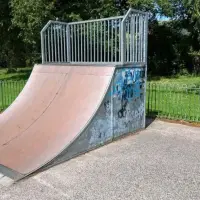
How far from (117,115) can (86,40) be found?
8.64 ft

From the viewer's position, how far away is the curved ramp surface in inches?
189

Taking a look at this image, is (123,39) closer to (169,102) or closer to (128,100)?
(128,100)

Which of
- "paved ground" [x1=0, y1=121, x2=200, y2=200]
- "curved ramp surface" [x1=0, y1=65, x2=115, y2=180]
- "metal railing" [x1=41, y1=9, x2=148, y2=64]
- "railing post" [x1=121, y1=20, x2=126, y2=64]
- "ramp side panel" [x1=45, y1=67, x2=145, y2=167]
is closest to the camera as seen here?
"paved ground" [x1=0, y1=121, x2=200, y2=200]

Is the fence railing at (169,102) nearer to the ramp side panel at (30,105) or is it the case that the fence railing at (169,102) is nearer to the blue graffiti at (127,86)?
the blue graffiti at (127,86)

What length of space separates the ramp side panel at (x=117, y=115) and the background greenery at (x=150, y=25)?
29.3ft

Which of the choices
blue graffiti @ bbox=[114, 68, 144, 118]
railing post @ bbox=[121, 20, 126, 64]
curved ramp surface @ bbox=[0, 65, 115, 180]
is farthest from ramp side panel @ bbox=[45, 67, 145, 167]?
railing post @ bbox=[121, 20, 126, 64]

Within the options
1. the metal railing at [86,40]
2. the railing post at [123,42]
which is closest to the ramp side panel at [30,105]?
the metal railing at [86,40]

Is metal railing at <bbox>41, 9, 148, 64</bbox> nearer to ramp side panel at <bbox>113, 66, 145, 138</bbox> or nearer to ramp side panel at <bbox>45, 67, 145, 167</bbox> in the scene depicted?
ramp side panel at <bbox>113, 66, 145, 138</bbox>

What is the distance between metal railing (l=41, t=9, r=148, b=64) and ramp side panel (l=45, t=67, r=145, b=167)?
469mm

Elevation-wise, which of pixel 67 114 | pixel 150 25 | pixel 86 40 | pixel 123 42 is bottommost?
pixel 67 114

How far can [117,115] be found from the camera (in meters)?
6.04

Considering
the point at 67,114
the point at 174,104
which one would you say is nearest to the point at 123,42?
the point at 67,114

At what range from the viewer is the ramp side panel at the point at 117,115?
521cm

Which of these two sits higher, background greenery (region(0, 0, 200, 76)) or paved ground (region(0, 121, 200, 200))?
background greenery (region(0, 0, 200, 76))
